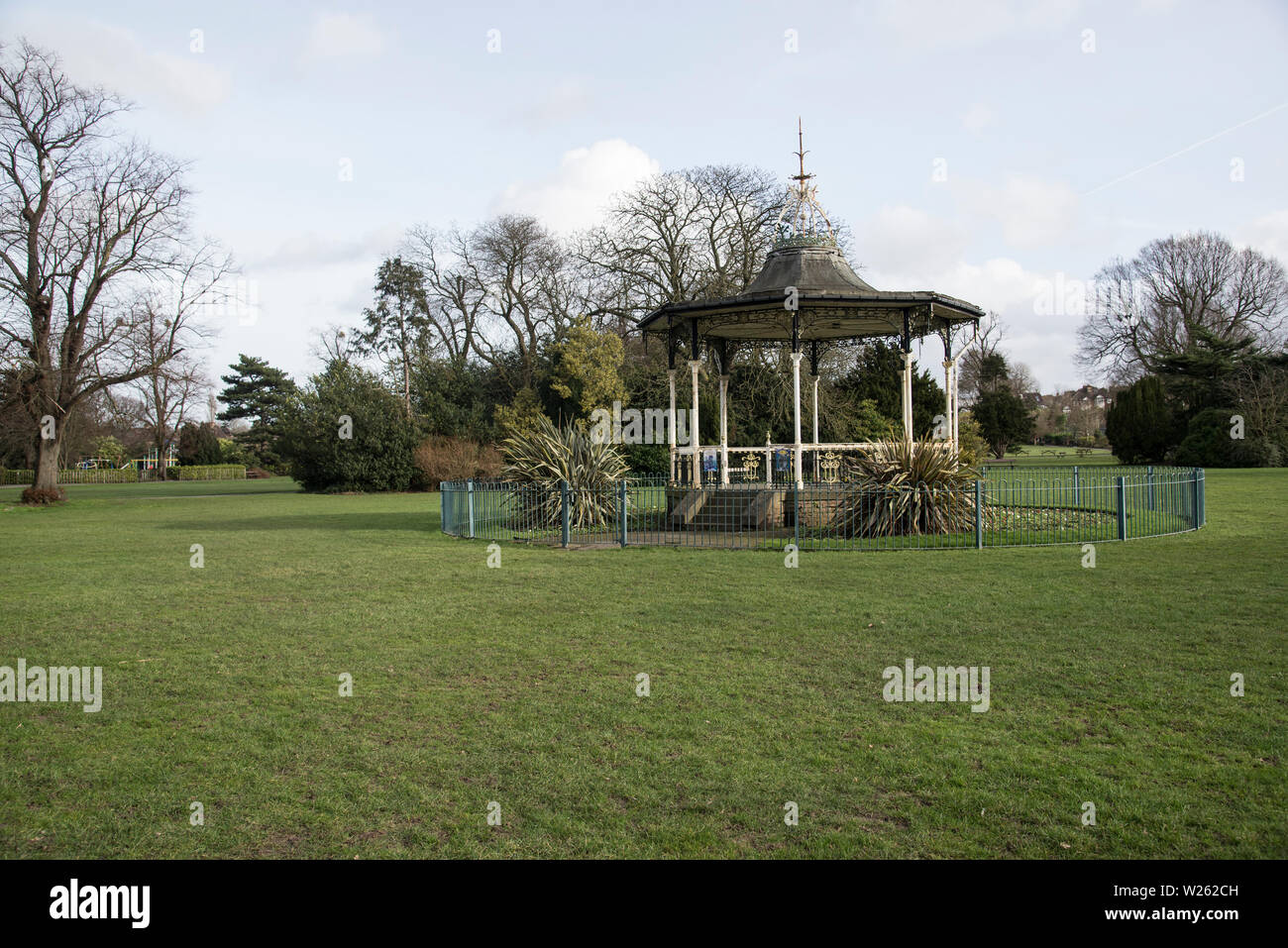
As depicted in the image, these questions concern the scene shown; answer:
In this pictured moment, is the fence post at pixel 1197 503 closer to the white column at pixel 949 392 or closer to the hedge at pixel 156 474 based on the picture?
the white column at pixel 949 392

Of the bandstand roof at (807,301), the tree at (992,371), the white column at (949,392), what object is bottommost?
the white column at (949,392)

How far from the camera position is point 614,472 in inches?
699

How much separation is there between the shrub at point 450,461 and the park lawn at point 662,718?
23.2 m

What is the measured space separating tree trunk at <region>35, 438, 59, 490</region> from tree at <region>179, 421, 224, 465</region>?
39295 millimetres

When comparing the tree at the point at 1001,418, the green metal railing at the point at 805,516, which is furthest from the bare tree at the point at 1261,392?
the green metal railing at the point at 805,516

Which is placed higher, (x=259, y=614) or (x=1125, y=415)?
(x=1125, y=415)

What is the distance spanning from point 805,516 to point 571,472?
4573 mm

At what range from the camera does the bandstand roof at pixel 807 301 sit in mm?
15977

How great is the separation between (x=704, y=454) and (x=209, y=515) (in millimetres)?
15102

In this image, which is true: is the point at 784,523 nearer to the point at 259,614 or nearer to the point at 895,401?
the point at 259,614

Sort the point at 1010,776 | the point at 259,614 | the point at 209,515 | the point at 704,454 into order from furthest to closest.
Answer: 1. the point at 209,515
2. the point at 704,454
3. the point at 259,614
4. the point at 1010,776

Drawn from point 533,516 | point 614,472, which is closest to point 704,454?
point 614,472
